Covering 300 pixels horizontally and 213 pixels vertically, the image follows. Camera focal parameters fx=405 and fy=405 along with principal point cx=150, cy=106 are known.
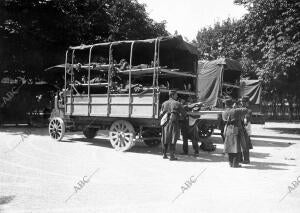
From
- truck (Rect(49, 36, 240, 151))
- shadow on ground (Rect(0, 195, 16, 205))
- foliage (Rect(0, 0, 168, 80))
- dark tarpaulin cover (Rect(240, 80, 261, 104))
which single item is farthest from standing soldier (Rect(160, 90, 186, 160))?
foliage (Rect(0, 0, 168, 80))

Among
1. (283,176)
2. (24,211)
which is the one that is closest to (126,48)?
(283,176)

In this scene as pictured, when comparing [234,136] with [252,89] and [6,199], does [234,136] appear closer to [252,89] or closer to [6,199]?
[6,199]

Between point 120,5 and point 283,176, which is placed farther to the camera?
point 120,5

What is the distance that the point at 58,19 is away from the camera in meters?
24.4

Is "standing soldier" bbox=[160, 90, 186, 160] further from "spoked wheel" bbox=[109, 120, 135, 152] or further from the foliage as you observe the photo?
the foliage

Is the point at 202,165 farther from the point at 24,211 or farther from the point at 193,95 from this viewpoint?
the point at 24,211

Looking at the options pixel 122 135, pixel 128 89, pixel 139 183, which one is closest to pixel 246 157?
pixel 139 183

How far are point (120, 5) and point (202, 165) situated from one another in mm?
31490

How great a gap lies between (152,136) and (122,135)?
1.87 meters

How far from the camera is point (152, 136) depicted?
1451cm

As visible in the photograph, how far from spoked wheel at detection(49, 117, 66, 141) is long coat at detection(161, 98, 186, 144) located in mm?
5285

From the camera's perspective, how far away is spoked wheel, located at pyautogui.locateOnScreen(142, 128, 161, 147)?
1411cm

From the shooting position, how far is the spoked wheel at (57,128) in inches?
601

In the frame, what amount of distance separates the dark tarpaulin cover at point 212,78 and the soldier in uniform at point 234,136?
788cm
